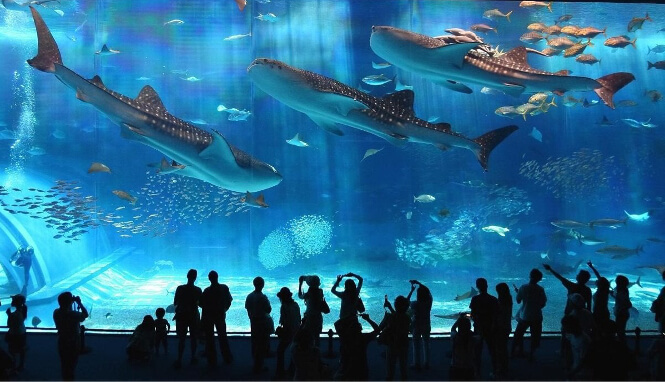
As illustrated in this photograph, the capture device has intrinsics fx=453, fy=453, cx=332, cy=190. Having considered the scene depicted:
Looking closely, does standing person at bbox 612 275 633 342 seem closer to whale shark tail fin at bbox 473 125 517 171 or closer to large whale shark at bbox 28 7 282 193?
whale shark tail fin at bbox 473 125 517 171

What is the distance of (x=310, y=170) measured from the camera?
625 inches

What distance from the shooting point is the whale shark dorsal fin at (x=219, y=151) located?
4.61 metres

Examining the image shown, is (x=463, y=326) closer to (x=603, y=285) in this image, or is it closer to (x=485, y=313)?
(x=485, y=313)

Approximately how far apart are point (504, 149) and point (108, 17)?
13.5 m

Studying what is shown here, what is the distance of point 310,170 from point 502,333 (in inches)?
477

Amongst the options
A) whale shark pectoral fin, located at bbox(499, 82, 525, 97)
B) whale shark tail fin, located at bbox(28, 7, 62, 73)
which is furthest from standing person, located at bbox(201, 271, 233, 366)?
whale shark pectoral fin, located at bbox(499, 82, 525, 97)

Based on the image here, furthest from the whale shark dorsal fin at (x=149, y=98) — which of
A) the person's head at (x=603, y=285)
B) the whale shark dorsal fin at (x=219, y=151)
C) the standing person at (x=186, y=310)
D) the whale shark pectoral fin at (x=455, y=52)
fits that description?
the person's head at (x=603, y=285)

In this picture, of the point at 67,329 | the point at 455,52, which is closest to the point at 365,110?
the point at 455,52

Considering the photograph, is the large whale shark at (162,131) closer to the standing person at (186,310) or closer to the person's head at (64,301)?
the standing person at (186,310)

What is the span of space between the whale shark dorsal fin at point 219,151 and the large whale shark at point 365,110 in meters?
0.76

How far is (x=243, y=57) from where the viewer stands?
12766mm

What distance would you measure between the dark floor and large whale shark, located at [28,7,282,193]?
2051 mm

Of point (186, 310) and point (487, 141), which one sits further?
point (487, 141)

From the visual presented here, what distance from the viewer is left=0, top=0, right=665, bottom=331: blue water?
1141cm
